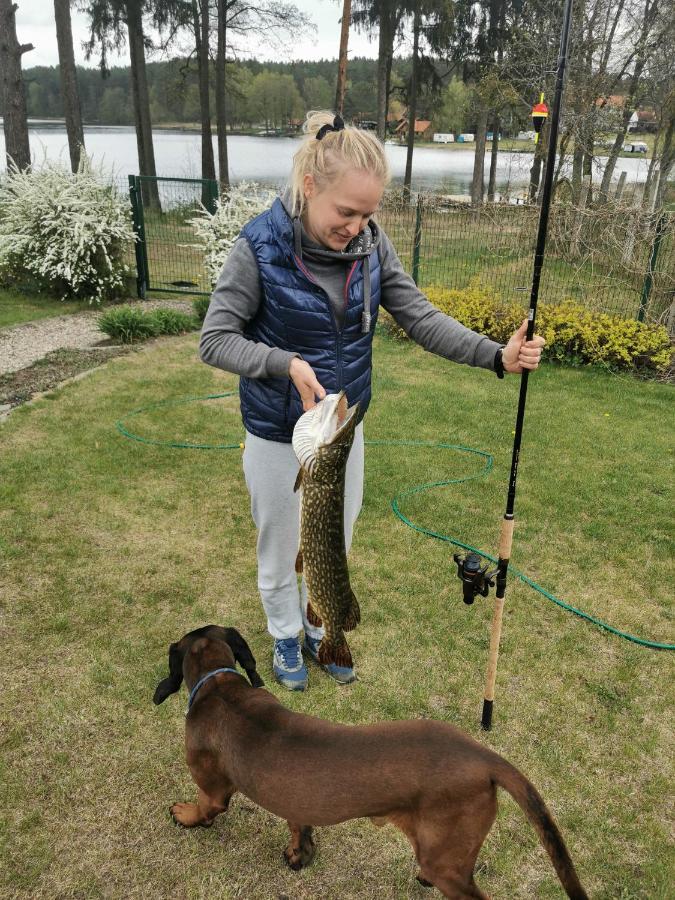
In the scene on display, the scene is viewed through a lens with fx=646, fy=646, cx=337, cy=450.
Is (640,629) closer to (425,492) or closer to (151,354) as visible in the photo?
(425,492)

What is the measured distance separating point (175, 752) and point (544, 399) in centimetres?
601

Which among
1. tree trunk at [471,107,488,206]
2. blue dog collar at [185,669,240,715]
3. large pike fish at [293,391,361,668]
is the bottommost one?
blue dog collar at [185,669,240,715]

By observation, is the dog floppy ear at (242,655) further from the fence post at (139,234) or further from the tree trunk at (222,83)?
the tree trunk at (222,83)

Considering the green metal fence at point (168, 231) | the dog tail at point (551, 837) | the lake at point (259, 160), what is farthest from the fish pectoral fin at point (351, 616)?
the green metal fence at point (168, 231)

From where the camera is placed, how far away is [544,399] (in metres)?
7.70

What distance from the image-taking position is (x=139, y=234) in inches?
469

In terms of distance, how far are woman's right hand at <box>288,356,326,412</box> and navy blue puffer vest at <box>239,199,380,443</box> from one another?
0.93 ft

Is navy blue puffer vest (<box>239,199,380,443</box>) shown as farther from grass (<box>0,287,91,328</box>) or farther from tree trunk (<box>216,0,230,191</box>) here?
tree trunk (<box>216,0,230,191</box>)

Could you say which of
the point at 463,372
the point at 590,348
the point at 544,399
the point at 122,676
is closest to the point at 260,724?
the point at 122,676

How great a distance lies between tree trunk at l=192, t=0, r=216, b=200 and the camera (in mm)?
22016

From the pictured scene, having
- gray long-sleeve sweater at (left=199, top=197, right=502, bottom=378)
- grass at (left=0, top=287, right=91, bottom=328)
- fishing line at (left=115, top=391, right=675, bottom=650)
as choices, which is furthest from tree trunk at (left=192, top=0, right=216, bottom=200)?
gray long-sleeve sweater at (left=199, top=197, right=502, bottom=378)

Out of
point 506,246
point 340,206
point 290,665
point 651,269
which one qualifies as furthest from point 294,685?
point 506,246

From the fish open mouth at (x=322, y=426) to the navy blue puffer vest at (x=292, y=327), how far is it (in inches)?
22.0

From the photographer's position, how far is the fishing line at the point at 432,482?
3.97m
